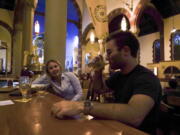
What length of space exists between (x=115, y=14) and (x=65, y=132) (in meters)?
10.0

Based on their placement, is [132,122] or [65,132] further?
[132,122]

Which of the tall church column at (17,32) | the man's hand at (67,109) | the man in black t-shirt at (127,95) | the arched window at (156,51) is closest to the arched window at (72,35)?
the tall church column at (17,32)

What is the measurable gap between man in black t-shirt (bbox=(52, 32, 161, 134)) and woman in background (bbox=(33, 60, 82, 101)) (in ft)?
3.21

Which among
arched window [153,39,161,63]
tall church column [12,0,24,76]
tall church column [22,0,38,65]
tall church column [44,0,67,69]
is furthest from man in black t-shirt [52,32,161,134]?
arched window [153,39,161,63]

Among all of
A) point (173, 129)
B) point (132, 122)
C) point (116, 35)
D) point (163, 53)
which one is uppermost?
point (163, 53)

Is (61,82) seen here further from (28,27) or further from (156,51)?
(156,51)

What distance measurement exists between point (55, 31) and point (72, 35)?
27.7ft

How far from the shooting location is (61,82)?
2467 millimetres

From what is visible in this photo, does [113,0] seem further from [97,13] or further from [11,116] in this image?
[11,116]

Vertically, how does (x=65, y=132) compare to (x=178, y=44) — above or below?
below

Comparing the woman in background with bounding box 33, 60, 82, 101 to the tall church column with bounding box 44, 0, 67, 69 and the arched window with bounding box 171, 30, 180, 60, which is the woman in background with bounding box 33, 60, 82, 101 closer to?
the tall church column with bounding box 44, 0, 67, 69

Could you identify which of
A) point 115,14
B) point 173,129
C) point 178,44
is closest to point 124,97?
point 173,129

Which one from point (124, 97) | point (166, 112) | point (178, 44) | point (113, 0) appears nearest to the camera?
point (124, 97)

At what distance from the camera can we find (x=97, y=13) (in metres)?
5.38
